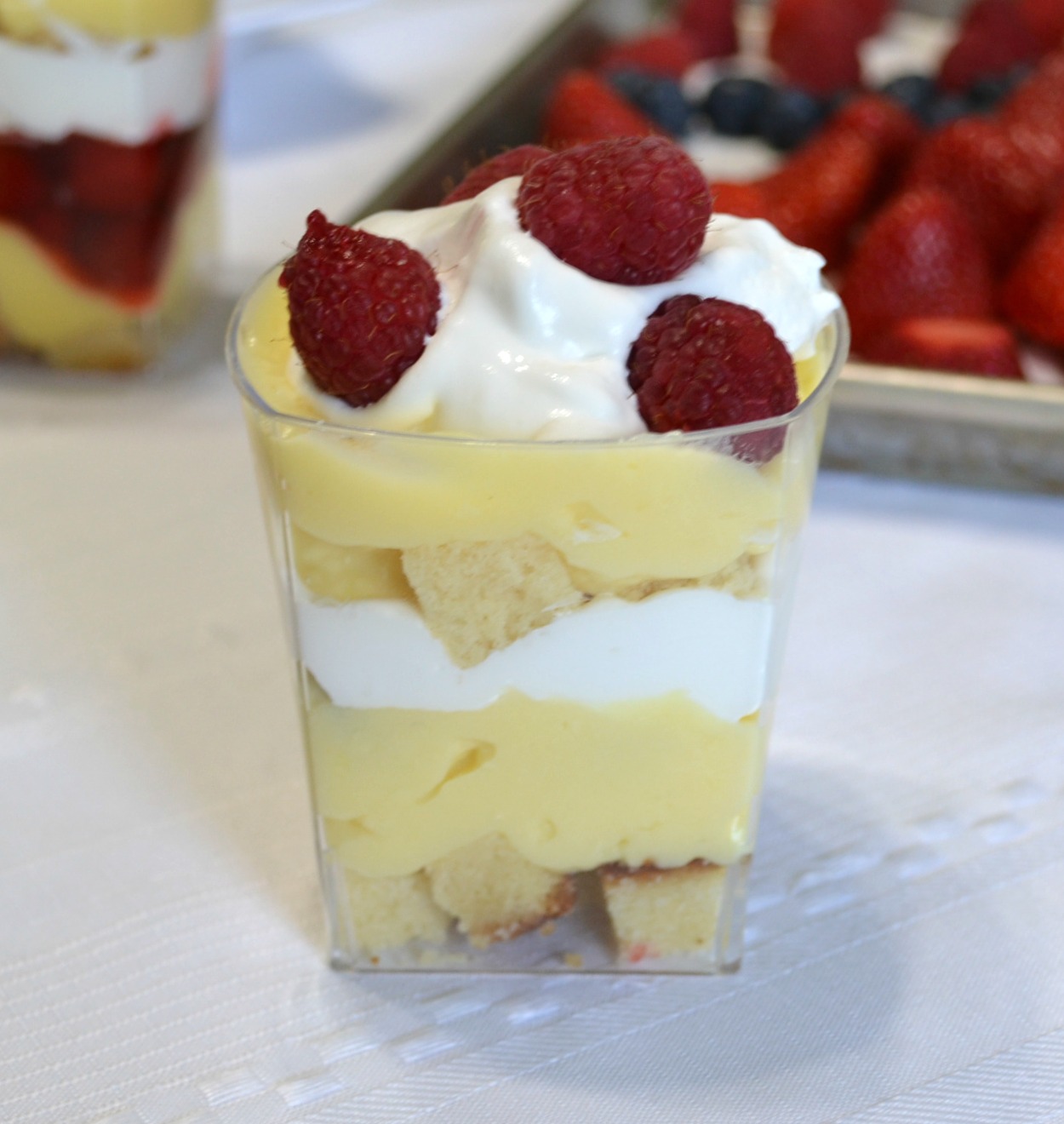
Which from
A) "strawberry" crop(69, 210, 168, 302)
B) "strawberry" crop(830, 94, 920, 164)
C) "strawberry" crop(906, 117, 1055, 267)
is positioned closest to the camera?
"strawberry" crop(69, 210, 168, 302)

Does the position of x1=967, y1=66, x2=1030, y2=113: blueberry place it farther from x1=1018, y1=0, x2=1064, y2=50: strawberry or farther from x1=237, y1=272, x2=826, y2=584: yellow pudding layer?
x1=237, y1=272, x2=826, y2=584: yellow pudding layer

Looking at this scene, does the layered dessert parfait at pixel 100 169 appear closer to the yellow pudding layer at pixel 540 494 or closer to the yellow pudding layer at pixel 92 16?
the yellow pudding layer at pixel 92 16

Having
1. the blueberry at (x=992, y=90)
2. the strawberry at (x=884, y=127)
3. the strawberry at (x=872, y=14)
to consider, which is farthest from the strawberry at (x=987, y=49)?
the strawberry at (x=884, y=127)

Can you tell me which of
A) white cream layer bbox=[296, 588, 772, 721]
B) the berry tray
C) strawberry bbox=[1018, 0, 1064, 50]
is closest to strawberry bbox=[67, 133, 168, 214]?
the berry tray

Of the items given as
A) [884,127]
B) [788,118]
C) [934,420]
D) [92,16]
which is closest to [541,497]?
[934,420]

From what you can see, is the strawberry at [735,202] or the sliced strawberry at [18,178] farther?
the sliced strawberry at [18,178]

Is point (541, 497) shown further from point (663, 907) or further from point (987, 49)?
point (987, 49)
